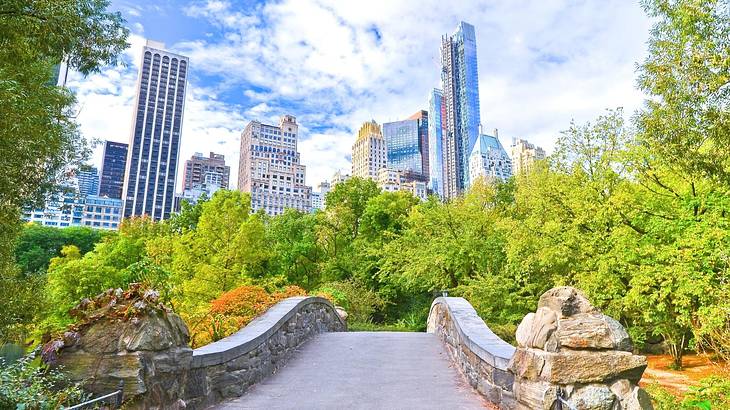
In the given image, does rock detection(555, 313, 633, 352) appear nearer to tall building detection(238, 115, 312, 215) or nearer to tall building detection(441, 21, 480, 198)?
tall building detection(238, 115, 312, 215)

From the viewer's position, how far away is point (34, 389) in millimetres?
2580

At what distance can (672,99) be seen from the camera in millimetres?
7828

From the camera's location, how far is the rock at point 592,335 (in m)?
3.29

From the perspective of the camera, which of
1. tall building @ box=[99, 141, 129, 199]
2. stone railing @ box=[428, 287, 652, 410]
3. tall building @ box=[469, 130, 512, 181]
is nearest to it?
stone railing @ box=[428, 287, 652, 410]

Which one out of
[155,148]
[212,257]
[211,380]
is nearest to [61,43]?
[211,380]

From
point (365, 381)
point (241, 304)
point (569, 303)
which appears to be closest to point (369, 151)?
point (241, 304)

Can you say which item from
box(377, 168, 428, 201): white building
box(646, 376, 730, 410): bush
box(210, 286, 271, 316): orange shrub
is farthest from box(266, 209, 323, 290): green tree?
box(377, 168, 428, 201): white building

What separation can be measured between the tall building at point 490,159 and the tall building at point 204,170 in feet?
274

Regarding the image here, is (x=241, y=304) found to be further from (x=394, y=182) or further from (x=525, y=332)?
(x=394, y=182)

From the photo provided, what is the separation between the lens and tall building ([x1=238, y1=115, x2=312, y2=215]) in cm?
10150

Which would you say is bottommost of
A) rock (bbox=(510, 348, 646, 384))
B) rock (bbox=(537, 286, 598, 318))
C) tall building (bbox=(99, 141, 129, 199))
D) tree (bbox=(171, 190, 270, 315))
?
rock (bbox=(510, 348, 646, 384))

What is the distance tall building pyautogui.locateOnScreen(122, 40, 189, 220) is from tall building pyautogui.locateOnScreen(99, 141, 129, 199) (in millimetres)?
21482

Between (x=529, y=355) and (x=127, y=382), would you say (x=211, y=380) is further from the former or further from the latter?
(x=529, y=355)

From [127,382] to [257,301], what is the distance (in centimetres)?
599
